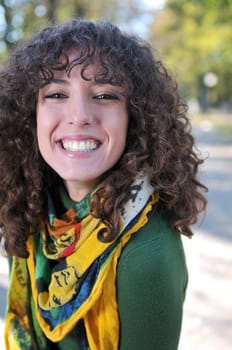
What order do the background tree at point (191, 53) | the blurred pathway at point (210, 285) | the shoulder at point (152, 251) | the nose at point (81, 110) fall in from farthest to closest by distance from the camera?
the background tree at point (191, 53)
the blurred pathway at point (210, 285)
the nose at point (81, 110)
the shoulder at point (152, 251)

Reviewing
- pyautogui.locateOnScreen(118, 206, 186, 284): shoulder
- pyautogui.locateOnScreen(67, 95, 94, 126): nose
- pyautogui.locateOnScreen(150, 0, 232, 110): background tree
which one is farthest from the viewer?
pyautogui.locateOnScreen(150, 0, 232, 110): background tree

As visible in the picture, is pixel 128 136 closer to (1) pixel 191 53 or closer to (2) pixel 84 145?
(2) pixel 84 145

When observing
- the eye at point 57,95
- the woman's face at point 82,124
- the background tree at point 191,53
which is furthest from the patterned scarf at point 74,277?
the background tree at point 191,53

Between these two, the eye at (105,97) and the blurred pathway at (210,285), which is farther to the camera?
the blurred pathway at (210,285)

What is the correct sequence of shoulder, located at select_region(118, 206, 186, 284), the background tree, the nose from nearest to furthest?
1. shoulder, located at select_region(118, 206, 186, 284)
2. the nose
3. the background tree

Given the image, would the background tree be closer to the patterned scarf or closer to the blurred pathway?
the blurred pathway

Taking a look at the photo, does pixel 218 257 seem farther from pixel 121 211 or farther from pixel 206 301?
pixel 121 211

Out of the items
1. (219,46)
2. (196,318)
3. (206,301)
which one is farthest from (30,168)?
(219,46)

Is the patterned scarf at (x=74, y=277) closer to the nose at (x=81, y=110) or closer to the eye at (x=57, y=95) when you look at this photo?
the nose at (x=81, y=110)

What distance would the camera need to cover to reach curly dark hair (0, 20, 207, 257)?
150cm

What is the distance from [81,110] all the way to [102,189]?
27 centimetres

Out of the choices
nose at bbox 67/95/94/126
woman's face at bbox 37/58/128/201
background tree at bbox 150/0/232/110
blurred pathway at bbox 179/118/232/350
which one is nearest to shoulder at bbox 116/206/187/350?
woman's face at bbox 37/58/128/201

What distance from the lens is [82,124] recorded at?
4.86 ft

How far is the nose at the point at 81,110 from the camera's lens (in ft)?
4.84
